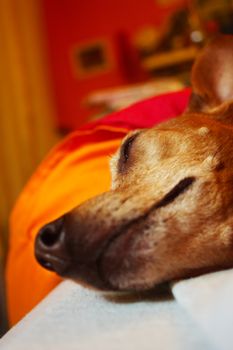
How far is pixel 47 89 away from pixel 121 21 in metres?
0.98

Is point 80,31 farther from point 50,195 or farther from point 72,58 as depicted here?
point 50,195

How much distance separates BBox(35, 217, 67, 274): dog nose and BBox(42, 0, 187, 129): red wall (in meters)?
3.87

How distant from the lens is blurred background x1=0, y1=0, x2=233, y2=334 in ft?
13.4

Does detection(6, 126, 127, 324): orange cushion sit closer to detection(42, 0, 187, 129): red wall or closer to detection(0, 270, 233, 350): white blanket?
detection(0, 270, 233, 350): white blanket

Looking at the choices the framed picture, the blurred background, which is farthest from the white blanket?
the framed picture

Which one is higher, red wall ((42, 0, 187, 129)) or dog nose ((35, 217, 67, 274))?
dog nose ((35, 217, 67, 274))

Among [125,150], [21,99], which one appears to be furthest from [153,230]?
[21,99]

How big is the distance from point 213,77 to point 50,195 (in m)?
0.58

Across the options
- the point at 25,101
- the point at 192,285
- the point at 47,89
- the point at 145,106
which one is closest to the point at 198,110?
the point at 145,106

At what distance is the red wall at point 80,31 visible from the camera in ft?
14.7

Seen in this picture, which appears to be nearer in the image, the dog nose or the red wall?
the dog nose

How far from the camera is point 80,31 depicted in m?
4.79

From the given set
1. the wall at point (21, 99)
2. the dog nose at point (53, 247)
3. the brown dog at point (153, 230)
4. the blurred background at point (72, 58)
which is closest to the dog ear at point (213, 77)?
the brown dog at point (153, 230)

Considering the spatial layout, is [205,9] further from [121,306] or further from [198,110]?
[121,306]
